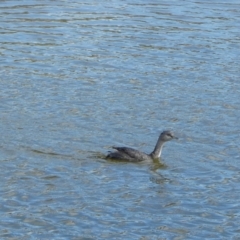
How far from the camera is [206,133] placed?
19.3 metres

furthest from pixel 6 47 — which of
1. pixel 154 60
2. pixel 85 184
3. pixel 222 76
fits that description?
pixel 85 184

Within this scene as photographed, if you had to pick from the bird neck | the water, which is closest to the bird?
the bird neck

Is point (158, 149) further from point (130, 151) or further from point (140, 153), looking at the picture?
point (130, 151)

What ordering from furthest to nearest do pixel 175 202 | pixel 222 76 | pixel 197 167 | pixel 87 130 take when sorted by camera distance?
pixel 222 76 < pixel 87 130 < pixel 197 167 < pixel 175 202

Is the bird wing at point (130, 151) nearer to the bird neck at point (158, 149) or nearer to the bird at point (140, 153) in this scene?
the bird at point (140, 153)

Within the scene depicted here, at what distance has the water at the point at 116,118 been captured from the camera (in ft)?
49.4

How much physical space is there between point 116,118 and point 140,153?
2.17m

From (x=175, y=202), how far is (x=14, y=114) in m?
5.20

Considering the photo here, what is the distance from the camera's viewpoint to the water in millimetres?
Result: 15070

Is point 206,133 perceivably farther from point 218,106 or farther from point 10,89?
point 10,89

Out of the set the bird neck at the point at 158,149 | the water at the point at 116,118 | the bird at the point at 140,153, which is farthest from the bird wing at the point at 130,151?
the bird neck at the point at 158,149

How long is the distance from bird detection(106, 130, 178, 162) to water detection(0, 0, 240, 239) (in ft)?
0.57

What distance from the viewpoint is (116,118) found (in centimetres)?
1991

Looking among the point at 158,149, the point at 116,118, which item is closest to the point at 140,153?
the point at 158,149
